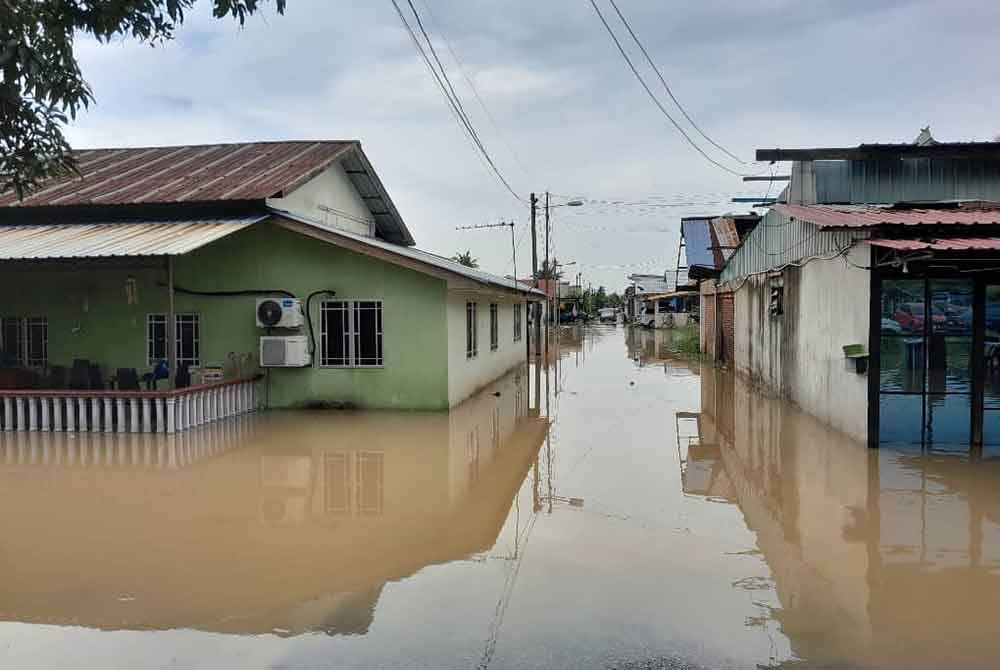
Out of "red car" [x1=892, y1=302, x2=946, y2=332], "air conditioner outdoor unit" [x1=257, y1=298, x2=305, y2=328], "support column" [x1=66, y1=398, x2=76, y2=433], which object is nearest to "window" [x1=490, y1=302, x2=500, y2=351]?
"air conditioner outdoor unit" [x1=257, y1=298, x2=305, y2=328]

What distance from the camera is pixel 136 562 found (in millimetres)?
5680

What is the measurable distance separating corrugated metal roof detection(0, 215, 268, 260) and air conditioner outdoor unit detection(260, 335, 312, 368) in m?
1.94

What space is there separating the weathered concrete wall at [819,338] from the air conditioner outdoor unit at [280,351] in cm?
841

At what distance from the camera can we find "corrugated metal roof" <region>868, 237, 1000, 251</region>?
8430 millimetres

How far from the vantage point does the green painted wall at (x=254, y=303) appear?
13305mm

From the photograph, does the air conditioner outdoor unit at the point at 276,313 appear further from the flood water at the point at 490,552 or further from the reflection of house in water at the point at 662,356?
the reflection of house in water at the point at 662,356

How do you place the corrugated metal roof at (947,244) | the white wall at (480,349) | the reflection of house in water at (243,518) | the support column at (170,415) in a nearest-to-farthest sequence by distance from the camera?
the reflection of house in water at (243,518)
the corrugated metal roof at (947,244)
the support column at (170,415)
the white wall at (480,349)

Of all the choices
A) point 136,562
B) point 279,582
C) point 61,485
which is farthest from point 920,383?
point 61,485

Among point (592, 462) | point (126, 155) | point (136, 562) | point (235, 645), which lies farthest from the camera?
point (126, 155)

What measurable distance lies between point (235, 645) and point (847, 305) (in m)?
8.93

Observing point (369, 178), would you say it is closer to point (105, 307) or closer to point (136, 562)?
A: point (105, 307)

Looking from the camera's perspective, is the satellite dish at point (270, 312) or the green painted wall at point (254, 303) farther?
the green painted wall at point (254, 303)

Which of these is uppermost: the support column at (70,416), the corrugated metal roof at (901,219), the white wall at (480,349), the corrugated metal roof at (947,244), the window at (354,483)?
the corrugated metal roof at (901,219)

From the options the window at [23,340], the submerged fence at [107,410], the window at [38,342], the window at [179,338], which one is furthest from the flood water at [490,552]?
the window at [23,340]
